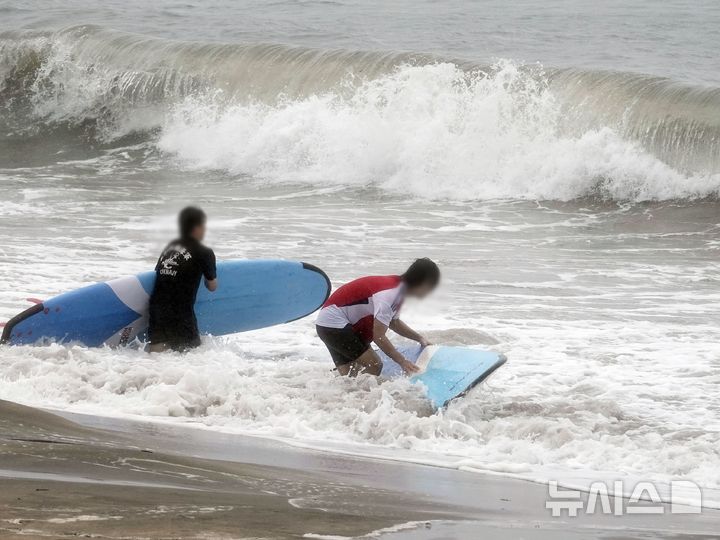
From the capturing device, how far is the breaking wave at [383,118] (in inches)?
596

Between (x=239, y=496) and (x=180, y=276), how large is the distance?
12.1 ft

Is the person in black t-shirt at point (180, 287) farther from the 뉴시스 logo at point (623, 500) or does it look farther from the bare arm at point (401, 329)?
the 뉴시스 logo at point (623, 500)

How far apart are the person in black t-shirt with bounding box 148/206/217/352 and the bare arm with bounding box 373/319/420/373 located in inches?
53.4

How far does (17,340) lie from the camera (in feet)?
23.2

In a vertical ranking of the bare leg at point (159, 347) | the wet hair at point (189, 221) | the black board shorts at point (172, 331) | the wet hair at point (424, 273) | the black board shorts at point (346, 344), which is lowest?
the bare leg at point (159, 347)

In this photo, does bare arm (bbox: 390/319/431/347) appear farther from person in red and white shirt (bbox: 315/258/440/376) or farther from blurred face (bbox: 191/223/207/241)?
blurred face (bbox: 191/223/207/241)

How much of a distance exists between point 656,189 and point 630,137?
116 cm

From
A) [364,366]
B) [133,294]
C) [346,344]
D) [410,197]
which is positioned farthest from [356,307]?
[410,197]

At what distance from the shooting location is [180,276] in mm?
7148

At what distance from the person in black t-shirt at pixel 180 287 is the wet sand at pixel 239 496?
7.06 feet

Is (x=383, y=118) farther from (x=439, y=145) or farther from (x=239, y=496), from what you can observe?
(x=239, y=496)

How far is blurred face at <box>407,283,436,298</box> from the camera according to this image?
6168mm

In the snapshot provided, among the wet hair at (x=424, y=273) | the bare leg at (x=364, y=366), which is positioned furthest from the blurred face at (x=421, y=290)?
the bare leg at (x=364, y=366)

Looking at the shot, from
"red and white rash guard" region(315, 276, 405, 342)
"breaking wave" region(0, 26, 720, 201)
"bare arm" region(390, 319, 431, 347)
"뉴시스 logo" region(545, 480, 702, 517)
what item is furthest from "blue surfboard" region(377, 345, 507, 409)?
"breaking wave" region(0, 26, 720, 201)
